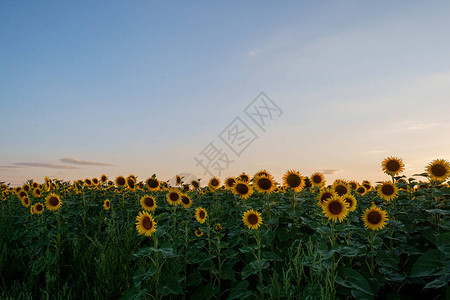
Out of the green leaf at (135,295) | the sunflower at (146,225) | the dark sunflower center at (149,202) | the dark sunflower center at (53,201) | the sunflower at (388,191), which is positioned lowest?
the green leaf at (135,295)

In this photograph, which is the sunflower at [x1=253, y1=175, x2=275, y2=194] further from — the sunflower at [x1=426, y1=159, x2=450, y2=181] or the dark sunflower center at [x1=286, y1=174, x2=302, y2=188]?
the sunflower at [x1=426, y1=159, x2=450, y2=181]

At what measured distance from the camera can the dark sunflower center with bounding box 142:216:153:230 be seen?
4312 mm

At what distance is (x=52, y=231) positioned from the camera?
20.8 feet

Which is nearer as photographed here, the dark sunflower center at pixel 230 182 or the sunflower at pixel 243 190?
the sunflower at pixel 243 190

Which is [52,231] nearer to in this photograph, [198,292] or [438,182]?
[198,292]

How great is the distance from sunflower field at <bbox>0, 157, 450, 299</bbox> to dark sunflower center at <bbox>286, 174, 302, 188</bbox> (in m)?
0.02

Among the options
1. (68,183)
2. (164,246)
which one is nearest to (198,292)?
(164,246)

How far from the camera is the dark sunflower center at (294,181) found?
18.8 feet

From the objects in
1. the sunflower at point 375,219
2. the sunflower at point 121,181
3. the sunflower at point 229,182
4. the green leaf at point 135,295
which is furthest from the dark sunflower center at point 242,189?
the sunflower at point 121,181

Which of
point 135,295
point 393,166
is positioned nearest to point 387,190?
point 393,166

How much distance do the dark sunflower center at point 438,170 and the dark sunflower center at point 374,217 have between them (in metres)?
2.58

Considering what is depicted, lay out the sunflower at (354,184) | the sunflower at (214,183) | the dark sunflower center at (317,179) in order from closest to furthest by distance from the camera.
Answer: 1. the dark sunflower center at (317,179)
2. the sunflower at (354,184)
3. the sunflower at (214,183)

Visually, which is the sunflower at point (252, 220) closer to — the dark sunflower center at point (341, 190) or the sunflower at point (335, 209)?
the sunflower at point (335, 209)

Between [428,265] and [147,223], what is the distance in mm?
3553
